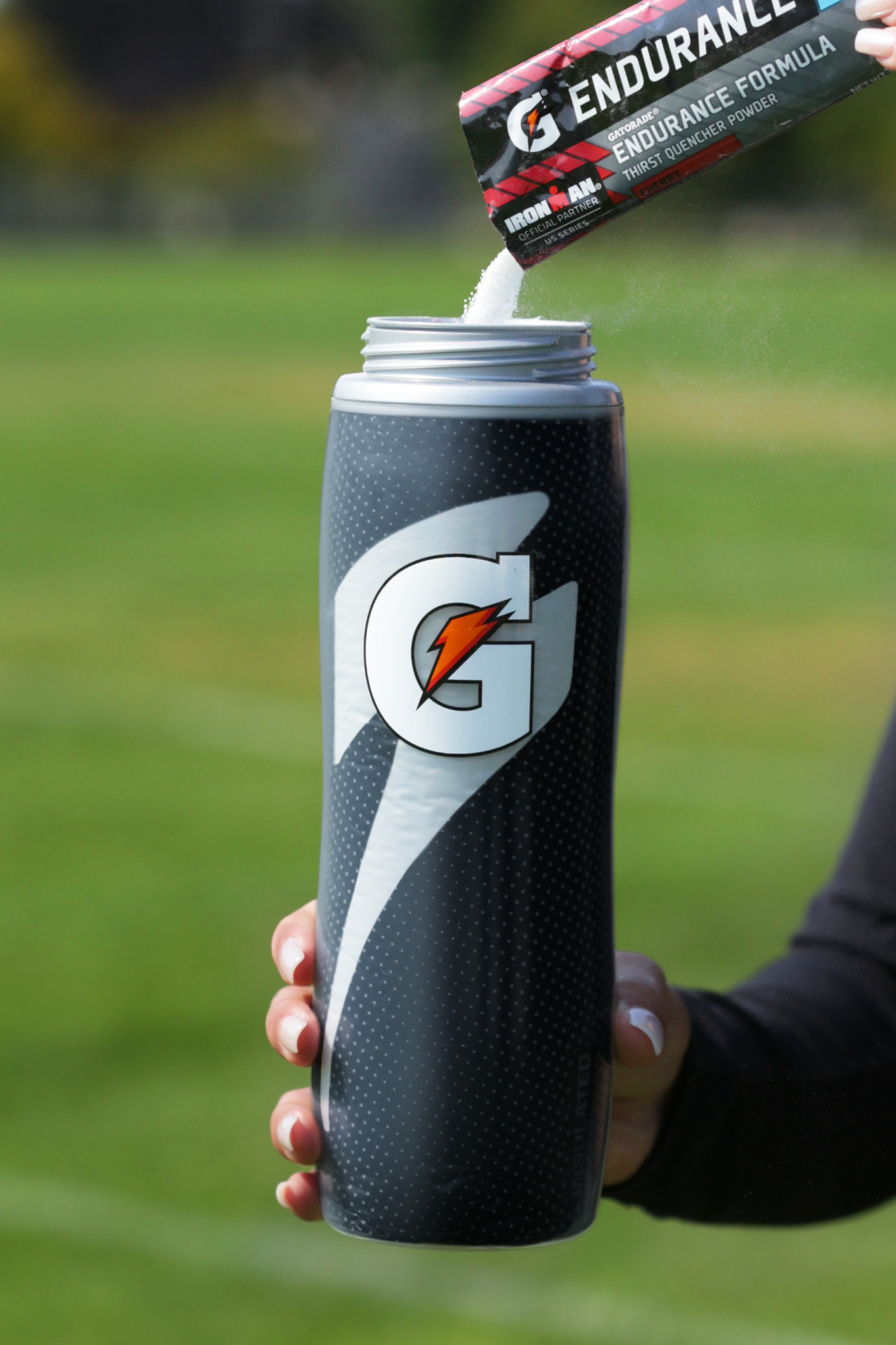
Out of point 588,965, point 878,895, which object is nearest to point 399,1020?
point 588,965

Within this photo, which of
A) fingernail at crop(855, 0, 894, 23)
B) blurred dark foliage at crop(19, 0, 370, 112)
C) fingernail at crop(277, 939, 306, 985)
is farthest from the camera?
blurred dark foliage at crop(19, 0, 370, 112)

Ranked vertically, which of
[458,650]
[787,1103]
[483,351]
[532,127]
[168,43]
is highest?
[168,43]

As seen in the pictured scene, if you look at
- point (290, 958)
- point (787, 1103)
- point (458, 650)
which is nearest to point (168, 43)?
point (787, 1103)

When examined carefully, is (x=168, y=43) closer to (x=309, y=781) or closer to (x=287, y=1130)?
(x=309, y=781)

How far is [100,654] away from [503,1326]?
4831 mm

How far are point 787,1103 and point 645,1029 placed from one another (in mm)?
303

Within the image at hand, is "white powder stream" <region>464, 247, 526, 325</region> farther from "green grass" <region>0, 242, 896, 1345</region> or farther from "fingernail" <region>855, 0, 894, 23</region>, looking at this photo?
"fingernail" <region>855, 0, 894, 23</region>

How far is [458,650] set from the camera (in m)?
0.97

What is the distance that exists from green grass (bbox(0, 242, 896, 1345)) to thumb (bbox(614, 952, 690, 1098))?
0.07 m

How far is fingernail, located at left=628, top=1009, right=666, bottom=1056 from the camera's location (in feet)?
3.72

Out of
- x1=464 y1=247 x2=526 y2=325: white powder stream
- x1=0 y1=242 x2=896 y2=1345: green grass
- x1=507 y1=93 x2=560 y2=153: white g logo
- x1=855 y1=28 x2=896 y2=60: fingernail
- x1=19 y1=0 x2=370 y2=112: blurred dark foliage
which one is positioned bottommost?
x1=0 y1=242 x2=896 y2=1345: green grass

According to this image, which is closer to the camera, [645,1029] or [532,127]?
[532,127]

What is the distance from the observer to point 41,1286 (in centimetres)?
286

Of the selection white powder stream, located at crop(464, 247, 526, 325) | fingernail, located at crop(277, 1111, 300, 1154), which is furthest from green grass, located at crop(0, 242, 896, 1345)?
fingernail, located at crop(277, 1111, 300, 1154)
